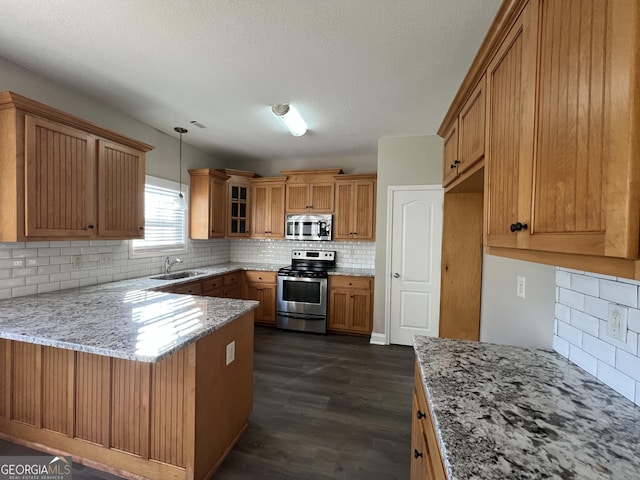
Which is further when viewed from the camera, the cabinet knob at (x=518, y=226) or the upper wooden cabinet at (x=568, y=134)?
the cabinet knob at (x=518, y=226)

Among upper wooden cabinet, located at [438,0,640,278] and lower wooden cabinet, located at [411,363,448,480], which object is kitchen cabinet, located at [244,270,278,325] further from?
upper wooden cabinet, located at [438,0,640,278]

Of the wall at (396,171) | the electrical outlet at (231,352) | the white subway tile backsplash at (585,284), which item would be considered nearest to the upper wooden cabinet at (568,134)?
the white subway tile backsplash at (585,284)

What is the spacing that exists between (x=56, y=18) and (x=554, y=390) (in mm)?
3115

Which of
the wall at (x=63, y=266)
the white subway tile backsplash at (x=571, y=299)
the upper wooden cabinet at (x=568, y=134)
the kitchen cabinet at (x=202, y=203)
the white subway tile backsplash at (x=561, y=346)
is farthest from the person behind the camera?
the kitchen cabinet at (x=202, y=203)

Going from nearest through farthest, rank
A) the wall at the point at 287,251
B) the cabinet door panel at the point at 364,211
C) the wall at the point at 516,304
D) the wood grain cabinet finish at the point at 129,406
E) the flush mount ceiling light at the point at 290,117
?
1. the wall at the point at 516,304
2. the wood grain cabinet finish at the point at 129,406
3. the flush mount ceiling light at the point at 290,117
4. the cabinet door panel at the point at 364,211
5. the wall at the point at 287,251

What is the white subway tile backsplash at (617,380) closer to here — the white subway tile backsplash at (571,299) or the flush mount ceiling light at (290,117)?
the white subway tile backsplash at (571,299)

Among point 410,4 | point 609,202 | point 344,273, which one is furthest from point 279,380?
point 410,4

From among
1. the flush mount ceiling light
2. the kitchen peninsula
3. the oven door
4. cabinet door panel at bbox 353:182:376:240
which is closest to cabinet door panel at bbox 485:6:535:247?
the kitchen peninsula

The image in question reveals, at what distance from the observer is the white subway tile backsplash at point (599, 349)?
992 millimetres

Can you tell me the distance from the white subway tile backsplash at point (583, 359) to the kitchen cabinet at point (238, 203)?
4182 millimetres

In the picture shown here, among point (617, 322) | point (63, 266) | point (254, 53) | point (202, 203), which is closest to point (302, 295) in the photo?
point (202, 203)

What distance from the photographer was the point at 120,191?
8.19ft

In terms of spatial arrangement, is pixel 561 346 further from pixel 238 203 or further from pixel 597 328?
pixel 238 203

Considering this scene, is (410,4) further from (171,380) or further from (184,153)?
(184,153)
